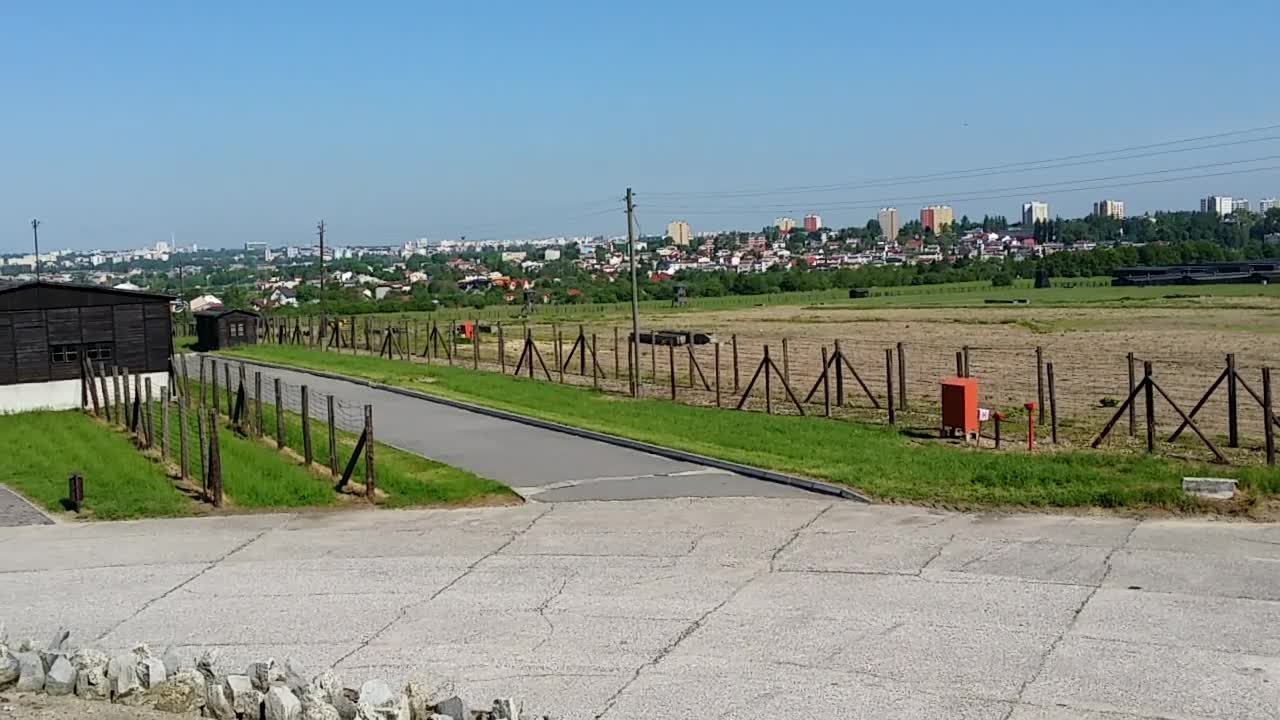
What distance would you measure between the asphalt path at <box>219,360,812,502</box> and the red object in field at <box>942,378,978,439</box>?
5.29 m

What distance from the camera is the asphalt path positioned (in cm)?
2186

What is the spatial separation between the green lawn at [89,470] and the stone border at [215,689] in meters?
9.89

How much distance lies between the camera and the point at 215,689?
35.0 feet

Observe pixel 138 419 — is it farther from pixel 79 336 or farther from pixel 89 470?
pixel 79 336

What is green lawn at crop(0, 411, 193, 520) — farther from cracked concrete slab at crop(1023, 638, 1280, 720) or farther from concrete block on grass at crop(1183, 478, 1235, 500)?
concrete block on grass at crop(1183, 478, 1235, 500)

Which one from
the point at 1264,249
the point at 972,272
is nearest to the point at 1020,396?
the point at 972,272

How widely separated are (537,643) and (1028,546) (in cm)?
664

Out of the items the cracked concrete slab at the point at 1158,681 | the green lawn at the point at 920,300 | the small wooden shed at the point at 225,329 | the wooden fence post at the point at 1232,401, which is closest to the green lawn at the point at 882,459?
the wooden fence post at the point at 1232,401

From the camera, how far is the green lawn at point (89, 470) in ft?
72.3

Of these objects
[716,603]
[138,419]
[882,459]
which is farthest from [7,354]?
[716,603]

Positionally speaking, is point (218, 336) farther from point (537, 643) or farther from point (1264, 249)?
point (1264, 249)

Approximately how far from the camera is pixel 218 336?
6425 centimetres

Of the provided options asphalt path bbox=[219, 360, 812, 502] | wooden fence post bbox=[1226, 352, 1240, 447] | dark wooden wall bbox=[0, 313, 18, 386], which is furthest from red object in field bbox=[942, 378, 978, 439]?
dark wooden wall bbox=[0, 313, 18, 386]

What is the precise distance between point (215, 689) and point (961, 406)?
17.9 m
